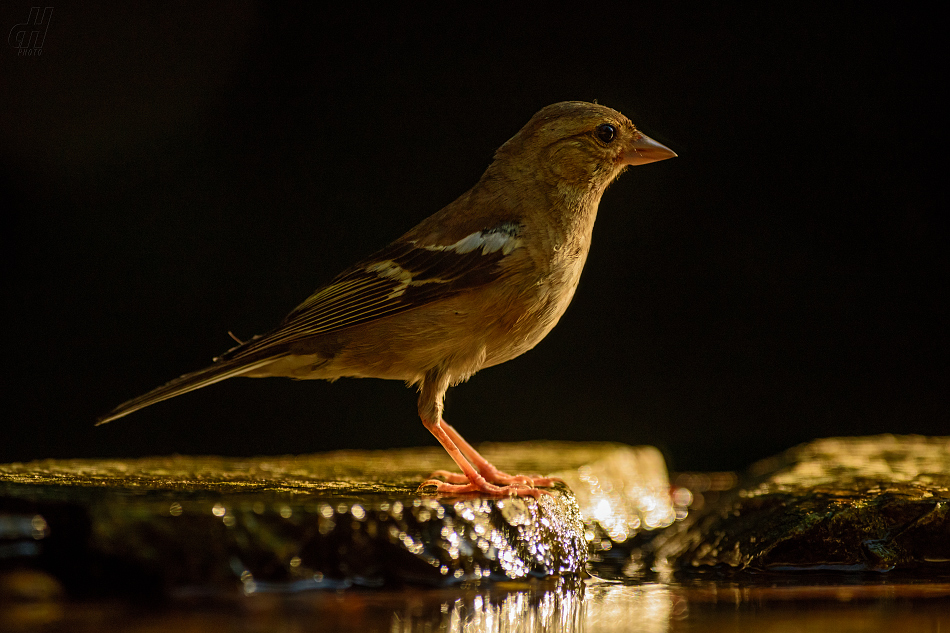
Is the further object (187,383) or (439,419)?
(439,419)

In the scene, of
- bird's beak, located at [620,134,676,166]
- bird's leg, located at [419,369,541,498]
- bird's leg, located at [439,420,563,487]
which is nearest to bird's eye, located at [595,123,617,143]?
bird's beak, located at [620,134,676,166]

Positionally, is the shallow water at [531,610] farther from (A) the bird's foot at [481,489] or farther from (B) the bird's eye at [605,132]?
(B) the bird's eye at [605,132]

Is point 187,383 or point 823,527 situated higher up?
point 187,383

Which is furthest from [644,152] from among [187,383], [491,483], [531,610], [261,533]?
[261,533]

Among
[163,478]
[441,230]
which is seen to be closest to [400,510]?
[163,478]

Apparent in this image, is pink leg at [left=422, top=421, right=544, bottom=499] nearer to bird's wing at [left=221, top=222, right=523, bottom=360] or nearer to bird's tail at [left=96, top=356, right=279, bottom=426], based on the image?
bird's wing at [left=221, top=222, right=523, bottom=360]

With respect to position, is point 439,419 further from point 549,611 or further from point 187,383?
point 549,611
